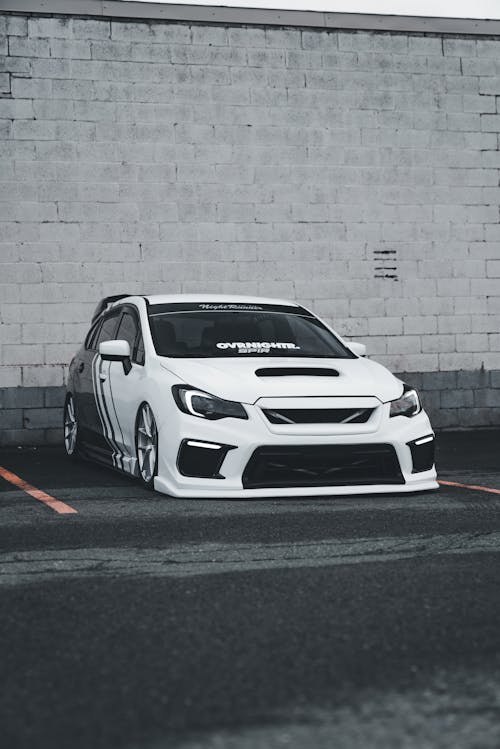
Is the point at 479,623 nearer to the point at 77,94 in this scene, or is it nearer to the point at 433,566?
the point at 433,566

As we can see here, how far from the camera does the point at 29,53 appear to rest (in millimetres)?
13523

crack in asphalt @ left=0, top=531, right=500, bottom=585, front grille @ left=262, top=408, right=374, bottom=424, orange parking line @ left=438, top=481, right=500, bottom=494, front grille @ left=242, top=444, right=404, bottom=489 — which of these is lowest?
orange parking line @ left=438, top=481, right=500, bottom=494

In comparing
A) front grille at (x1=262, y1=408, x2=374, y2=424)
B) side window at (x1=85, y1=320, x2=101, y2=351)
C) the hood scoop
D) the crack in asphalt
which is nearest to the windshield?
the hood scoop

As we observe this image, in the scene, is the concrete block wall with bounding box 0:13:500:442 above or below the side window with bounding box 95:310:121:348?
above

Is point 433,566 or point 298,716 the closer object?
point 298,716

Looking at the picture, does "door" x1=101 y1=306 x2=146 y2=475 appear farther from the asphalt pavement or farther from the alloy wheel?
the alloy wheel

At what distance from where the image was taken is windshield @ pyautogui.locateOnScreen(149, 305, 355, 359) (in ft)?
27.9

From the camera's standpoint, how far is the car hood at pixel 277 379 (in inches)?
298

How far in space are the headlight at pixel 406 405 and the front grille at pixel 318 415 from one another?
211 millimetres

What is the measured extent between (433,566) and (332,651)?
5.05 feet

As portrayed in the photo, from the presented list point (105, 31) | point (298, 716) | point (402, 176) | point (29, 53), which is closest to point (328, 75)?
point (402, 176)

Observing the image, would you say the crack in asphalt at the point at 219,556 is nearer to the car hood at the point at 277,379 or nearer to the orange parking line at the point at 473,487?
the car hood at the point at 277,379

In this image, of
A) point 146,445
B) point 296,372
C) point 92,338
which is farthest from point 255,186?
point 146,445

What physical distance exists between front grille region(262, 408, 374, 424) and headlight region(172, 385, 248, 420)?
189 mm
